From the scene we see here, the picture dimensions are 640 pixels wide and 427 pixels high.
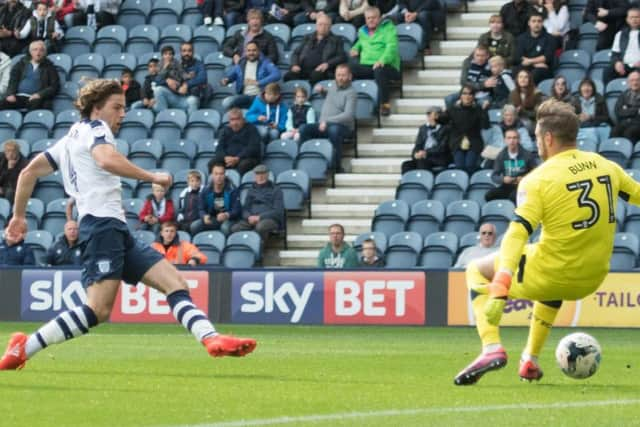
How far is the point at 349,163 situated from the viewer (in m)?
22.9

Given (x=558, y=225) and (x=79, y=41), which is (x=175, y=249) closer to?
(x=79, y=41)

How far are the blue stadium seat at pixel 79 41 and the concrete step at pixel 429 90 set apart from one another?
5.56 m

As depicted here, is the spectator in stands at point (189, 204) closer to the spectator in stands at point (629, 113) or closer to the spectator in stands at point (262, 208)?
the spectator in stands at point (262, 208)

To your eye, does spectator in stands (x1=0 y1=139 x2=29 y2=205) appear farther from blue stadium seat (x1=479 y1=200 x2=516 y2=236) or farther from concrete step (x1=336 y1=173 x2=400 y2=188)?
blue stadium seat (x1=479 y1=200 x2=516 y2=236)

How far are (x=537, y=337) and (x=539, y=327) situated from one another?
0.08m

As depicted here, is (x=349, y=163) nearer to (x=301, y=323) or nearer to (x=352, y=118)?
(x=352, y=118)

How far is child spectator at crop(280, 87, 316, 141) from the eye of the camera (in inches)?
880

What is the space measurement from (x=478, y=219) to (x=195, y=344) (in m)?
6.56

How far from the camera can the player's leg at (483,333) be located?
31.5ft

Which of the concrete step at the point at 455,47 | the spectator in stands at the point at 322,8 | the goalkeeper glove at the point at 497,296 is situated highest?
the spectator in stands at the point at 322,8

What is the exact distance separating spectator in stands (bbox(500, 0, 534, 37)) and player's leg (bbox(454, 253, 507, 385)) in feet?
43.0

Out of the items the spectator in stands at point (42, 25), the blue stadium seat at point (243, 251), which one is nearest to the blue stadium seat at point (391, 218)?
the blue stadium seat at point (243, 251)

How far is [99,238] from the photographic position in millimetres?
10281

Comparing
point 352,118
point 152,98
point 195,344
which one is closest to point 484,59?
point 352,118
